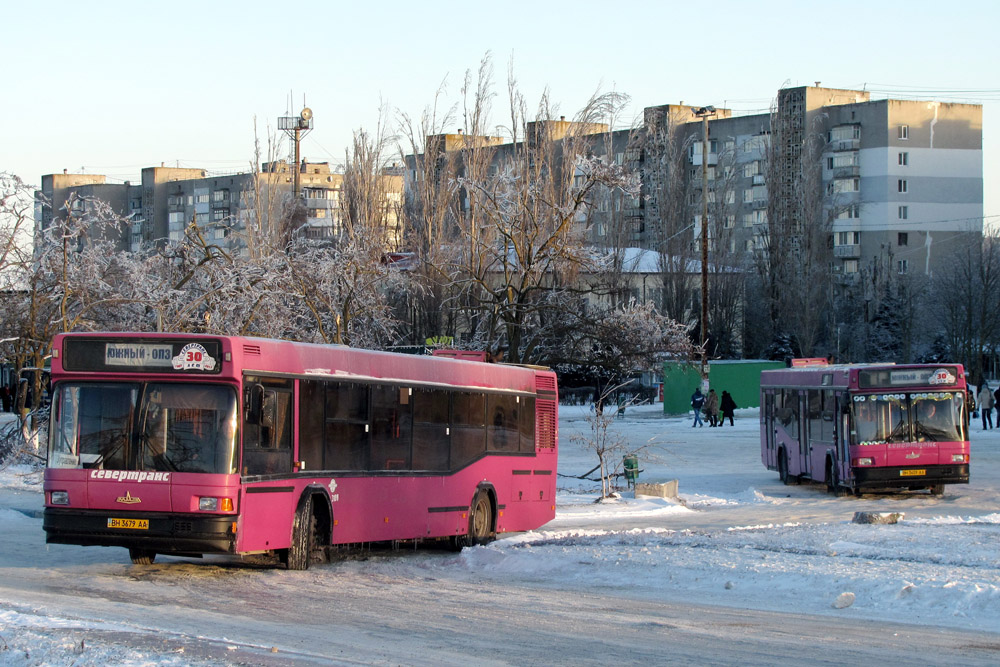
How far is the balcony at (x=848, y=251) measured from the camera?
98.9 metres

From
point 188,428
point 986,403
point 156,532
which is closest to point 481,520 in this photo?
point 188,428

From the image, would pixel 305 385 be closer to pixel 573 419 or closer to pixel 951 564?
pixel 951 564

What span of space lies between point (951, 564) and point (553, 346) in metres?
13.9

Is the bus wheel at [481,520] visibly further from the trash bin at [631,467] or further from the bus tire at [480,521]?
the trash bin at [631,467]

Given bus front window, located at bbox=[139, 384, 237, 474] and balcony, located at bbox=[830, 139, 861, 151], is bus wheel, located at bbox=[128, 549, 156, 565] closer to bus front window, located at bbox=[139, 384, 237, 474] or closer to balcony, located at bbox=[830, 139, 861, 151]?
bus front window, located at bbox=[139, 384, 237, 474]

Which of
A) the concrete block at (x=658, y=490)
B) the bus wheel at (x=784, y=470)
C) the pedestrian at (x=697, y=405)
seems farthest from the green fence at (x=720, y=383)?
the concrete block at (x=658, y=490)

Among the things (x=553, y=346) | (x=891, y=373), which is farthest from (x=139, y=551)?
(x=891, y=373)

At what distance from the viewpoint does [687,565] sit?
13.4 metres

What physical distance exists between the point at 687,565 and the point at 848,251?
90.0m

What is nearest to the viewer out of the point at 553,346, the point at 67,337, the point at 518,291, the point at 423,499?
the point at 67,337

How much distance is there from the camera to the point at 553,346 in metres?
26.5

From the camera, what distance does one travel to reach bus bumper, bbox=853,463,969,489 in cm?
2438

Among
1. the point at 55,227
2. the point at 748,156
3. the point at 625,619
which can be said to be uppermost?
the point at 748,156

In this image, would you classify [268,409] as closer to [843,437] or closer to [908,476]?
[843,437]
